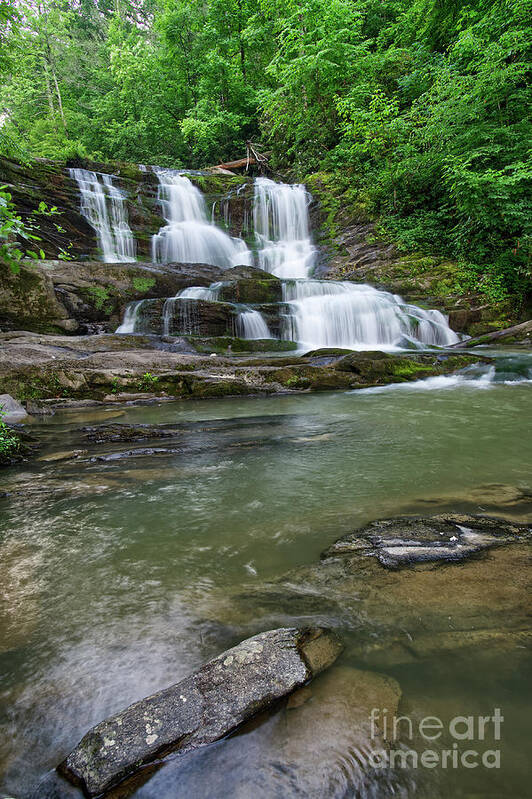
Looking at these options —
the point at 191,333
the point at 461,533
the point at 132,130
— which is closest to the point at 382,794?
the point at 461,533

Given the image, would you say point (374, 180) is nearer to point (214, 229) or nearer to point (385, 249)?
point (385, 249)

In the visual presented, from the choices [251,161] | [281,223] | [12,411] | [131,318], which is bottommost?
[12,411]

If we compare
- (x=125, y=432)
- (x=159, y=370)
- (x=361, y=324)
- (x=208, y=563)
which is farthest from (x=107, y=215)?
(x=208, y=563)

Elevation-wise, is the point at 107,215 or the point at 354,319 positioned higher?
the point at 107,215

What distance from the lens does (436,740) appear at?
39.9 inches

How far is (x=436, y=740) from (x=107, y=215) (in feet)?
60.5

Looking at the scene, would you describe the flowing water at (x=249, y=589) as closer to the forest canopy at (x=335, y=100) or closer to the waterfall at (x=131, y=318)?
the forest canopy at (x=335, y=100)

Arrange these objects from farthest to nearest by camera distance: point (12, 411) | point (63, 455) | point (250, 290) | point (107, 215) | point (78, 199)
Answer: point (107, 215) → point (78, 199) → point (250, 290) → point (12, 411) → point (63, 455)

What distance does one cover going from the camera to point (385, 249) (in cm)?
1511

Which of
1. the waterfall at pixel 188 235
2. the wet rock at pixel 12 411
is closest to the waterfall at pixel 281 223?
the waterfall at pixel 188 235

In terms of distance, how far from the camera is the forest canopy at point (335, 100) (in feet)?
38.7

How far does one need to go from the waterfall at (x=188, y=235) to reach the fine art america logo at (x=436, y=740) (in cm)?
1647

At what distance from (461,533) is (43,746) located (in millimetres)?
1905

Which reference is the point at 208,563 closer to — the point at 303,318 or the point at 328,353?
the point at 328,353
